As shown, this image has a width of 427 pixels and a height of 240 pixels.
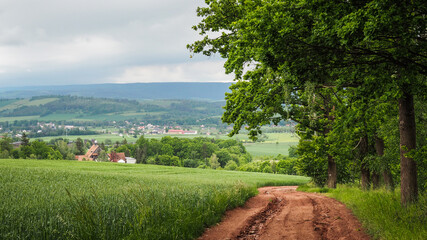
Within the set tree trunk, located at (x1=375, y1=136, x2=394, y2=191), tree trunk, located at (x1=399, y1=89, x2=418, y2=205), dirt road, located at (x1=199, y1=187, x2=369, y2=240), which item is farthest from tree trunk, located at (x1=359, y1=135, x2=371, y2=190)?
tree trunk, located at (x1=399, y1=89, x2=418, y2=205)

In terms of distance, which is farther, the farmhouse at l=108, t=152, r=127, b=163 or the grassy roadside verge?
the farmhouse at l=108, t=152, r=127, b=163

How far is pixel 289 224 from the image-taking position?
1069cm

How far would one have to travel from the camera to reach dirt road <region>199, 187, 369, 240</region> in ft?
30.4

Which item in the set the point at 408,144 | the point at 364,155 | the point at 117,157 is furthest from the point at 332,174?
the point at 117,157

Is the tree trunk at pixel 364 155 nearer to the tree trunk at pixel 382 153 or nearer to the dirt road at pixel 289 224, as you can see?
the tree trunk at pixel 382 153

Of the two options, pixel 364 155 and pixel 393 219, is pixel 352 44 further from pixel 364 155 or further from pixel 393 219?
pixel 364 155

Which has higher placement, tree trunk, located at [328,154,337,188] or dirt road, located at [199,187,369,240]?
dirt road, located at [199,187,369,240]

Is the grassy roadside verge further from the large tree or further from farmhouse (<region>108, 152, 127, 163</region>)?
farmhouse (<region>108, 152, 127, 163</region>)

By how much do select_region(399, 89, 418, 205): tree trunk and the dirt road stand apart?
1945 mm

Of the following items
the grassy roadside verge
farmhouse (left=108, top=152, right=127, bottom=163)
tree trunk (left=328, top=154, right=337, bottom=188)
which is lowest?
farmhouse (left=108, top=152, right=127, bottom=163)

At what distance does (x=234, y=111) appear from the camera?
59.6 feet

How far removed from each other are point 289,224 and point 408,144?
472cm

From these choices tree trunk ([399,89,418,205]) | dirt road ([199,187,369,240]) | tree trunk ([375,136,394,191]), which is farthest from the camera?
tree trunk ([375,136,394,191])

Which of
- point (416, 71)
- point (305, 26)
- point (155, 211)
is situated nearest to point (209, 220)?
point (155, 211)
